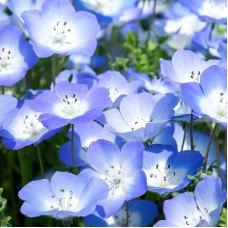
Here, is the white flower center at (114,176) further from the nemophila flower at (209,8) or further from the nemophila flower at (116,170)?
the nemophila flower at (209,8)

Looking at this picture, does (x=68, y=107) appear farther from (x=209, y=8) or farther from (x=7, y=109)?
(x=209, y=8)

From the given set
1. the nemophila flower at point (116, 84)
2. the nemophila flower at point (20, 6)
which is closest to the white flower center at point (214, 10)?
the nemophila flower at point (116, 84)

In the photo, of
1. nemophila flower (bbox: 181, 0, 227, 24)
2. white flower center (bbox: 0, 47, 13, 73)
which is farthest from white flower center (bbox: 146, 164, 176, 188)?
nemophila flower (bbox: 181, 0, 227, 24)

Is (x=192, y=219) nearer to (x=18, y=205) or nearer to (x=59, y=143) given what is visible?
(x=59, y=143)

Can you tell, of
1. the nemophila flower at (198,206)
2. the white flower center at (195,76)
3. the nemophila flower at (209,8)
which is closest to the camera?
the nemophila flower at (198,206)

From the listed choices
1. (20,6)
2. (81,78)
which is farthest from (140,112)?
(20,6)
